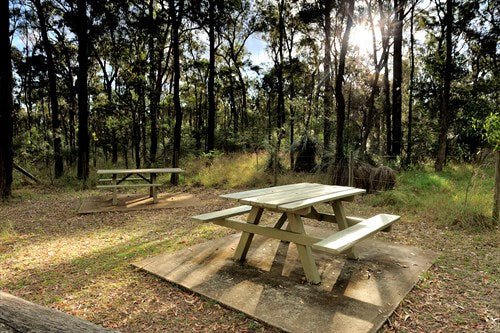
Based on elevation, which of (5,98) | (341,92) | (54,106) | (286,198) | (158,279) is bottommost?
(158,279)

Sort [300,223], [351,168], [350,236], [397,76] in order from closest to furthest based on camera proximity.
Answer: [350,236] < [300,223] < [351,168] < [397,76]

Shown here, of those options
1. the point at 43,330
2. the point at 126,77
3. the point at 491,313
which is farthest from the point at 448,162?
the point at 43,330

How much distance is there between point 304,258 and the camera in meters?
3.06

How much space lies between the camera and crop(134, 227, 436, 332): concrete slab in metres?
2.42

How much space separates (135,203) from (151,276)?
13.9 feet

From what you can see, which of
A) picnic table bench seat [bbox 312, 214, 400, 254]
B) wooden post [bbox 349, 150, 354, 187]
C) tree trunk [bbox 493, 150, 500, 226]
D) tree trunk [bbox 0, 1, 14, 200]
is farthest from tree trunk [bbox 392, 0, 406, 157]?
tree trunk [bbox 0, 1, 14, 200]

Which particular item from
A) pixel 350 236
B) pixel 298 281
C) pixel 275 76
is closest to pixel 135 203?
pixel 298 281

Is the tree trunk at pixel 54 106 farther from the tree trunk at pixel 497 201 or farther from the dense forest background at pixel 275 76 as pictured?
the tree trunk at pixel 497 201

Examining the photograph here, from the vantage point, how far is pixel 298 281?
304 centimetres

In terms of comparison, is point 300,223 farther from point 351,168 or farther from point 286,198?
point 351,168

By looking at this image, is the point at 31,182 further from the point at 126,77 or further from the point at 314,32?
the point at 314,32

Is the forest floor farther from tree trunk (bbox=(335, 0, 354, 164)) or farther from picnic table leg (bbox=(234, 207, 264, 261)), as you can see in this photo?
tree trunk (bbox=(335, 0, 354, 164))

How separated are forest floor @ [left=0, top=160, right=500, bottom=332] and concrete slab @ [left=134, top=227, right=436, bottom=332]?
0.12 m

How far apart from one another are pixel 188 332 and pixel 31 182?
11.0 meters
